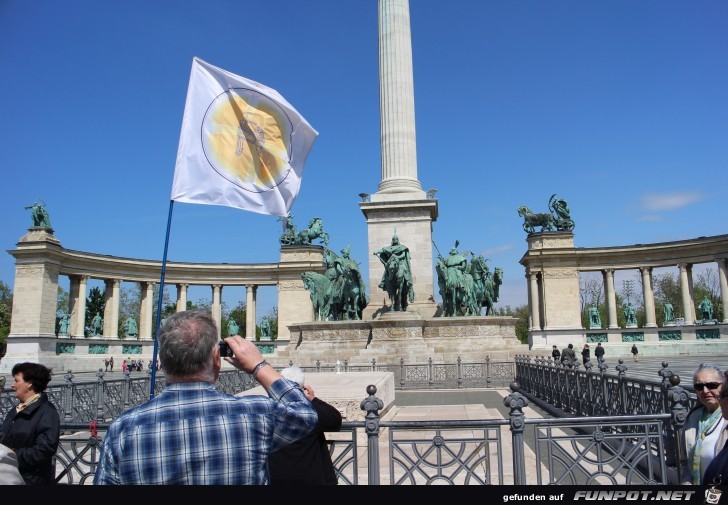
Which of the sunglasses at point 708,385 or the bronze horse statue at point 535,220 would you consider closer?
the sunglasses at point 708,385

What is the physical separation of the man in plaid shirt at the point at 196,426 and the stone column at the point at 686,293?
61.4 meters

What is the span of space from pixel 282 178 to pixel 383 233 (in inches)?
879

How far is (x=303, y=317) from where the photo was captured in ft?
207

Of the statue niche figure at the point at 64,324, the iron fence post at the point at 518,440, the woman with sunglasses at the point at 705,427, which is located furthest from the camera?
the statue niche figure at the point at 64,324

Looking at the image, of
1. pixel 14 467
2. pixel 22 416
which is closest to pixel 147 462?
pixel 14 467

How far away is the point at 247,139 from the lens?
705 centimetres

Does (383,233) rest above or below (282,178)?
above

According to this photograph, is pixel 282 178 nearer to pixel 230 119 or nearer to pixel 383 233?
pixel 230 119

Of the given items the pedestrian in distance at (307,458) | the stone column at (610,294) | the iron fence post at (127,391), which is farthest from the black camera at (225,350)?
the stone column at (610,294)

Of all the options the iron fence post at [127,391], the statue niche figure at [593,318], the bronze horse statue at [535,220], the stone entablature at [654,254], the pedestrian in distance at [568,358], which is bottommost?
the iron fence post at [127,391]

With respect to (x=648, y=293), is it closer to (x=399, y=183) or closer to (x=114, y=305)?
(x=399, y=183)

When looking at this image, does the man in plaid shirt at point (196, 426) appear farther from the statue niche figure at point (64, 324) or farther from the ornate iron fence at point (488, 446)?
the statue niche figure at point (64, 324)

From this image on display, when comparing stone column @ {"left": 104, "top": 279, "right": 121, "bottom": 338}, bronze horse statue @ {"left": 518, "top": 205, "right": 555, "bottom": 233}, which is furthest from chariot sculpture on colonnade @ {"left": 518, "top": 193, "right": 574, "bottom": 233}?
stone column @ {"left": 104, "top": 279, "right": 121, "bottom": 338}

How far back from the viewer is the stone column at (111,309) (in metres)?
58.0
